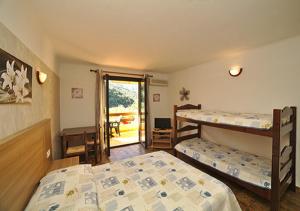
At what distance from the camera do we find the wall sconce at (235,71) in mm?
2588

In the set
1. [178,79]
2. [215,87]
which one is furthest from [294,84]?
[178,79]

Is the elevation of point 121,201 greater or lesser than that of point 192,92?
lesser

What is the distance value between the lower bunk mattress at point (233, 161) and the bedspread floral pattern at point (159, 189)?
25.3 inches

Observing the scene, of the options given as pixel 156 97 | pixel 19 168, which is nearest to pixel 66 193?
pixel 19 168

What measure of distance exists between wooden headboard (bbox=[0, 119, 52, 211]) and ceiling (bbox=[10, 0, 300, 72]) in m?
1.23

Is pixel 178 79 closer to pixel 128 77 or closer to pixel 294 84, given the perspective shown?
pixel 128 77

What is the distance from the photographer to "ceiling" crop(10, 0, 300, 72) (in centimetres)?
128

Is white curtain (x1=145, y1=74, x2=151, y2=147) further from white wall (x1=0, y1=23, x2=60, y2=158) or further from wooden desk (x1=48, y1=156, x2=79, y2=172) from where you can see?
white wall (x1=0, y1=23, x2=60, y2=158)

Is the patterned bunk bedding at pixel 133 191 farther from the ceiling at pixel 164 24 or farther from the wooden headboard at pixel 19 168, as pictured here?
the ceiling at pixel 164 24

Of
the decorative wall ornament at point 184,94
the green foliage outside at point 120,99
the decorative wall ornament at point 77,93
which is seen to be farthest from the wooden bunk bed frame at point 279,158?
the green foliage outside at point 120,99

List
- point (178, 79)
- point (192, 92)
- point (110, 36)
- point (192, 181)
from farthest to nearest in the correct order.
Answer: point (178, 79)
point (192, 92)
point (110, 36)
point (192, 181)

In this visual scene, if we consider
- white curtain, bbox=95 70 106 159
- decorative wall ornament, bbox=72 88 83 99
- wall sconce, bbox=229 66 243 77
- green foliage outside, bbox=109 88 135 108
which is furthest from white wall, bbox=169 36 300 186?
decorative wall ornament, bbox=72 88 83 99

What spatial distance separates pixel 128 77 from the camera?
3.82m

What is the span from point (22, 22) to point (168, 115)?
4050 millimetres
